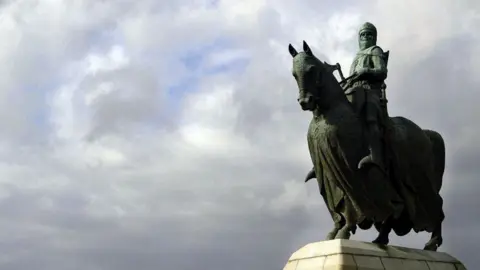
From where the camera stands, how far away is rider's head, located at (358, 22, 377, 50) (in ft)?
55.6

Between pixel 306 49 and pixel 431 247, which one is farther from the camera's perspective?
pixel 431 247

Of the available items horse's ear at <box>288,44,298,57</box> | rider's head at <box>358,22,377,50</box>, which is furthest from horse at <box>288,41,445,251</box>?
rider's head at <box>358,22,377,50</box>

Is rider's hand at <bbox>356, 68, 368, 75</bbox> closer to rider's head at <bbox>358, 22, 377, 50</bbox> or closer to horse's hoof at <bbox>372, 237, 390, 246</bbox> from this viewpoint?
rider's head at <bbox>358, 22, 377, 50</bbox>

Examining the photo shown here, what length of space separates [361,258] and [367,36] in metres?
5.38

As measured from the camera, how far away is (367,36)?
1698 centimetres

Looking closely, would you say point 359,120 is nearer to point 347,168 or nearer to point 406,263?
point 347,168

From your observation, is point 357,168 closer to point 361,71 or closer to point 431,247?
point 361,71

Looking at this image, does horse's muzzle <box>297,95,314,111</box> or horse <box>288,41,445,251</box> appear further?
horse <box>288,41,445,251</box>

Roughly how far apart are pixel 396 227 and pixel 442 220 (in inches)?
50.7

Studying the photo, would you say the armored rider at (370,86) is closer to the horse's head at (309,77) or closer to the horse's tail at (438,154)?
the horse's head at (309,77)

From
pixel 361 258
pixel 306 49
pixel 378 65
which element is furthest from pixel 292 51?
pixel 361 258

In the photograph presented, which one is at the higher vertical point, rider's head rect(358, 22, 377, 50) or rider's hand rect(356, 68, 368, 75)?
rider's head rect(358, 22, 377, 50)

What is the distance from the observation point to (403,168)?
15.7m

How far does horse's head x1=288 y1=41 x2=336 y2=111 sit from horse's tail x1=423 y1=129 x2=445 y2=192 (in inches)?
125
